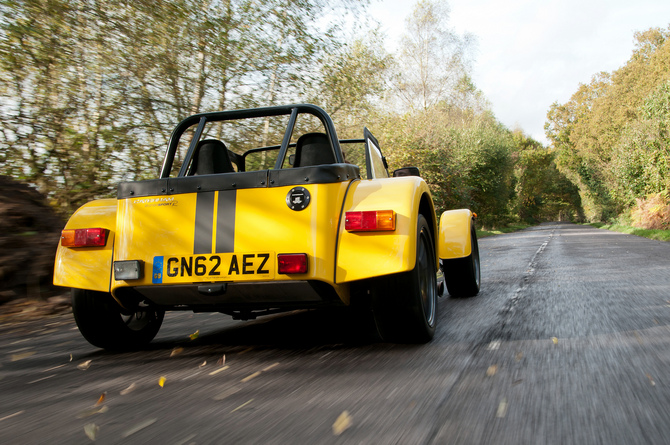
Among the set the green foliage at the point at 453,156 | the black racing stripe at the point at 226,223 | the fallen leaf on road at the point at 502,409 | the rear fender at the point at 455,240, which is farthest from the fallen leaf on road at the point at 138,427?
the green foliage at the point at 453,156

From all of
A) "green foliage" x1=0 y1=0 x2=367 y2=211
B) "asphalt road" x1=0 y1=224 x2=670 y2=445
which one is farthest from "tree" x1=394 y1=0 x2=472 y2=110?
"asphalt road" x1=0 y1=224 x2=670 y2=445

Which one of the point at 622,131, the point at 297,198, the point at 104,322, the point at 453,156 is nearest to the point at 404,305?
the point at 297,198

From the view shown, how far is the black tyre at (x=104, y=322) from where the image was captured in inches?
137

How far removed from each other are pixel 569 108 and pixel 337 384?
65.6 metres

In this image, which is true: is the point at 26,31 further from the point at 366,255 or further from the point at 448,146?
the point at 448,146

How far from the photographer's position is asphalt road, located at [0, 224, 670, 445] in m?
2.03

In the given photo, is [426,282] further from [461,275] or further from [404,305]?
[461,275]

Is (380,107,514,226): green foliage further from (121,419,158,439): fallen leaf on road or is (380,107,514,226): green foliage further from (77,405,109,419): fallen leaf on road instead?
(121,419,158,439): fallen leaf on road

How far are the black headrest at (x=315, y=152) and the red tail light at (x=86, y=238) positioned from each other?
4.55 feet

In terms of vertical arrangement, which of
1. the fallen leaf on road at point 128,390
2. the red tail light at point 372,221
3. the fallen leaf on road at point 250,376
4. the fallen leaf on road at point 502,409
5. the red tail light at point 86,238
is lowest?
the fallen leaf on road at point 128,390

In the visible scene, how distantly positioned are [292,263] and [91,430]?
134cm

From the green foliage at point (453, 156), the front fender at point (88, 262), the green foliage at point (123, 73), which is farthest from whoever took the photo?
the green foliage at point (453, 156)

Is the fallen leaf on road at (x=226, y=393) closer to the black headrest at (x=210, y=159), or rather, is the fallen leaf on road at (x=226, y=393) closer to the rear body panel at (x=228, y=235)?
the rear body panel at (x=228, y=235)

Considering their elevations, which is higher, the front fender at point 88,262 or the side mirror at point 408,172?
the side mirror at point 408,172
